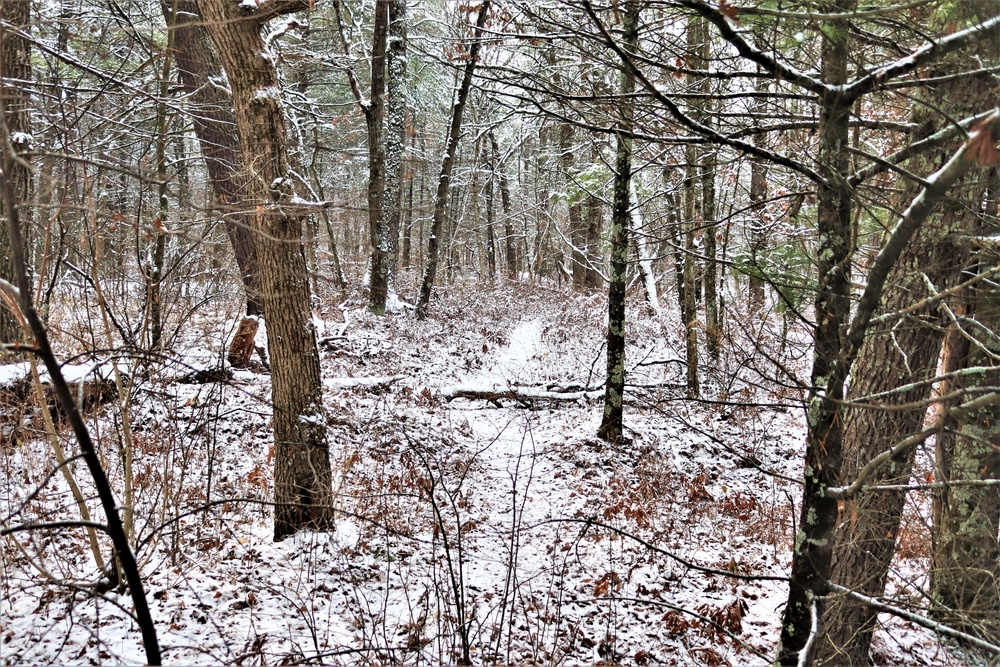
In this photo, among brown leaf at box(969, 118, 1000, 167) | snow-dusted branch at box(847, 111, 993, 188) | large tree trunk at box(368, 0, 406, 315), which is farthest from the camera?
large tree trunk at box(368, 0, 406, 315)

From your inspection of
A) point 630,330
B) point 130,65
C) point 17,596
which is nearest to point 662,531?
point 17,596

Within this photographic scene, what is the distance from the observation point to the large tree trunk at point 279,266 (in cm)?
422

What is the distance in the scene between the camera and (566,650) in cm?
402

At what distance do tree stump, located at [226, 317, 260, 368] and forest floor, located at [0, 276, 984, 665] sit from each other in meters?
0.50

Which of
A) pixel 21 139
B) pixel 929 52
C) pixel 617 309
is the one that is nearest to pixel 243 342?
pixel 21 139

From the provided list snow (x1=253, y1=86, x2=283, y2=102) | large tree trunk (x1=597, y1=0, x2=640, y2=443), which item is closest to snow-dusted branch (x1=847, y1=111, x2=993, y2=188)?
snow (x1=253, y1=86, x2=283, y2=102)

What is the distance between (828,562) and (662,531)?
3551 mm

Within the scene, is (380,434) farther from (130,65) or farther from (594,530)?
(130,65)

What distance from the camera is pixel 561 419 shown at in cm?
910

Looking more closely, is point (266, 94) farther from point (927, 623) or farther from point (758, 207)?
point (927, 623)

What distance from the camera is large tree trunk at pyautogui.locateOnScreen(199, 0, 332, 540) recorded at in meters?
4.22

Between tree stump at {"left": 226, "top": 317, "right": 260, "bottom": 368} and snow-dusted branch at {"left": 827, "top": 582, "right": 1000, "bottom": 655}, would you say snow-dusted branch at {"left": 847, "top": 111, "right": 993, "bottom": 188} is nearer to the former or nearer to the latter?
snow-dusted branch at {"left": 827, "top": 582, "right": 1000, "bottom": 655}

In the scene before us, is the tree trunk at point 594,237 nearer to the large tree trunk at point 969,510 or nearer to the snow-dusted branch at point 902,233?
the large tree trunk at point 969,510

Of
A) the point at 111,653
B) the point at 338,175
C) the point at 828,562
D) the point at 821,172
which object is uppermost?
the point at 338,175
